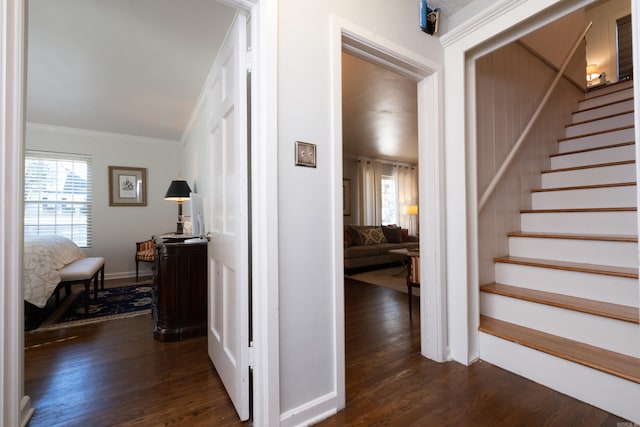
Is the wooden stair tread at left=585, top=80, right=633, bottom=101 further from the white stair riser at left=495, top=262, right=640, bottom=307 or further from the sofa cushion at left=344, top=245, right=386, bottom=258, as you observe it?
the sofa cushion at left=344, top=245, right=386, bottom=258

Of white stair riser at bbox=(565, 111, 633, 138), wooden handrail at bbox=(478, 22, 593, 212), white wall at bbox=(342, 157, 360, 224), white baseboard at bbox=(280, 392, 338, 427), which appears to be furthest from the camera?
white wall at bbox=(342, 157, 360, 224)

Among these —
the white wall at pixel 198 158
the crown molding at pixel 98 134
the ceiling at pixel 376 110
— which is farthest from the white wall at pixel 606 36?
the crown molding at pixel 98 134

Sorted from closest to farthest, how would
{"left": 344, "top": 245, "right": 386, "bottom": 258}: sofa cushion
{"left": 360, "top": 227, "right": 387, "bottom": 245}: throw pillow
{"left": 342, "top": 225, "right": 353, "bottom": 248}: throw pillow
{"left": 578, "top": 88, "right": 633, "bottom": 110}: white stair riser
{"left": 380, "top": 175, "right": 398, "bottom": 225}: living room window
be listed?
{"left": 578, "top": 88, "right": 633, "bottom": 110}: white stair riser → {"left": 344, "top": 245, "right": 386, "bottom": 258}: sofa cushion → {"left": 342, "top": 225, "right": 353, "bottom": 248}: throw pillow → {"left": 360, "top": 227, "right": 387, "bottom": 245}: throw pillow → {"left": 380, "top": 175, "right": 398, "bottom": 225}: living room window

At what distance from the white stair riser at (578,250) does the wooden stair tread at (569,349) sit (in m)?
0.64

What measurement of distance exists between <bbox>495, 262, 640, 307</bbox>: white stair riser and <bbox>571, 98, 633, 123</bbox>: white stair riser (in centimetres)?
215

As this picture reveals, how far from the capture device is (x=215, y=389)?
1.66m

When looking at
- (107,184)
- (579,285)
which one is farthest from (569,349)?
(107,184)

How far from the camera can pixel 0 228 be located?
964mm

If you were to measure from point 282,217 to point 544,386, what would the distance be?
5.82 feet

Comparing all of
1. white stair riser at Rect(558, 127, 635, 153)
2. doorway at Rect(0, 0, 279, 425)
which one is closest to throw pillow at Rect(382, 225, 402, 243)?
white stair riser at Rect(558, 127, 635, 153)

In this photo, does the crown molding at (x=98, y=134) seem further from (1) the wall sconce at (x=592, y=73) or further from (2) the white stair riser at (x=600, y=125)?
(1) the wall sconce at (x=592, y=73)

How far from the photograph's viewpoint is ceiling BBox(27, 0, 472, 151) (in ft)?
6.48

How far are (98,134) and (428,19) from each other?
5.12m

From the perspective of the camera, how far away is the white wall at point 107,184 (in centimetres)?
444
